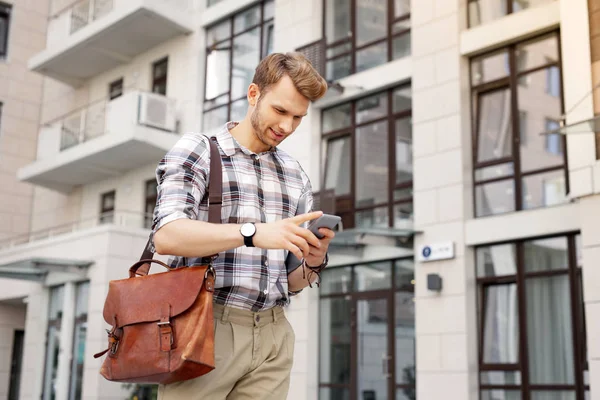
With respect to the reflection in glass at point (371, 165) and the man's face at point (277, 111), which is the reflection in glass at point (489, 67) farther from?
the man's face at point (277, 111)

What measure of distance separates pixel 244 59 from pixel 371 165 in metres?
4.42

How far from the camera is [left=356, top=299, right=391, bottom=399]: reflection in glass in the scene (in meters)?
13.3

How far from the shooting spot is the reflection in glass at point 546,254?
36.6 feet

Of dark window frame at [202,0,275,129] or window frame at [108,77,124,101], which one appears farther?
window frame at [108,77,124,101]

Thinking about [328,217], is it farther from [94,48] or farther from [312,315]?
[94,48]

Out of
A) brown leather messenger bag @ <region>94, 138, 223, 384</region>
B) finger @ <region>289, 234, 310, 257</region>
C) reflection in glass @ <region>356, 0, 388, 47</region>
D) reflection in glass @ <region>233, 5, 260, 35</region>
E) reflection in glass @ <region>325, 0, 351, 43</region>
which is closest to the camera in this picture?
finger @ <region>289, 234, 310, 257</region>

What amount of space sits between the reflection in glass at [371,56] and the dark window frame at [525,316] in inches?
159

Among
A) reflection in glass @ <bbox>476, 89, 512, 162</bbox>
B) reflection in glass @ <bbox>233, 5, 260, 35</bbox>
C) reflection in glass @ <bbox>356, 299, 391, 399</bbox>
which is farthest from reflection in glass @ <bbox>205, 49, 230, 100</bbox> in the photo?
reflection in glass @ <bbox>476, 89, 512, 162</bbox>

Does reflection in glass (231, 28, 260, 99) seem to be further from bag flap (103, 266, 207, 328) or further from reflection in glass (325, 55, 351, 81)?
bag flap (103, 266, 207, 328)

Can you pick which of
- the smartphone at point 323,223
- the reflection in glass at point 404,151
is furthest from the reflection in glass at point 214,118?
the smartphone at point 323,223

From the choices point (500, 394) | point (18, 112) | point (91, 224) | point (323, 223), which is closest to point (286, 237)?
point (323, 223)

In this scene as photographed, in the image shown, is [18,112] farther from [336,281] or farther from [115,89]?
[336,281]

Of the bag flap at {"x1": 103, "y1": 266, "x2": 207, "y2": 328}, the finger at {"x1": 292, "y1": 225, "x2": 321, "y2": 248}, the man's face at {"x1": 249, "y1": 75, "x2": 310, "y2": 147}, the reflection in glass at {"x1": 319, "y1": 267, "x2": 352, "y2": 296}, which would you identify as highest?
the reflection in glass at {"x1": 319, "y1": 267, "x2": 352, "y2": 296}

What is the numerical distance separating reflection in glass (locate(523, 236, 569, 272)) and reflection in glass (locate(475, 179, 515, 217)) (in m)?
0.67
